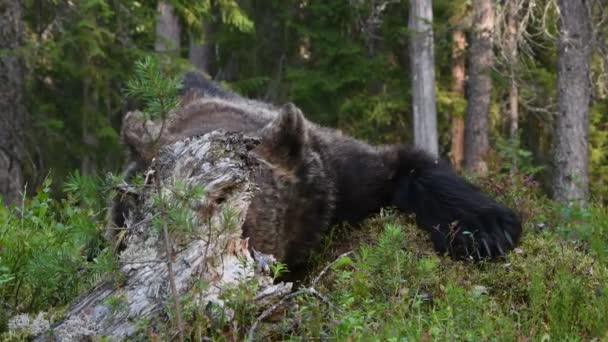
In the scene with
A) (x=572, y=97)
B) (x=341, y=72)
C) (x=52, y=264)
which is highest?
(x=341, y=72)

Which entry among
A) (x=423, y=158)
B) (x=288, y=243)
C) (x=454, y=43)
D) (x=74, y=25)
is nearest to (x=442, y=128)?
(x=454, y=43)

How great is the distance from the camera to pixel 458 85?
68.1ft

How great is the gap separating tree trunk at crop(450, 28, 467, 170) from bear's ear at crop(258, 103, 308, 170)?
1553 cm

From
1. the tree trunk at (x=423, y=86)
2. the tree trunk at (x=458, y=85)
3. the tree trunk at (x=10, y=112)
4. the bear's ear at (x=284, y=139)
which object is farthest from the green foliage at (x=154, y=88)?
the tree trunk at (x=458, y=85)

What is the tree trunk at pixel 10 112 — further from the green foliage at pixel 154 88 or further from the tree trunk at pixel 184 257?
the green foliage at pixel 154 88

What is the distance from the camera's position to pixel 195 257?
355 cm

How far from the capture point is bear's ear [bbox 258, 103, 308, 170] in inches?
191

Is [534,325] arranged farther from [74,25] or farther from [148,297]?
[74,25]

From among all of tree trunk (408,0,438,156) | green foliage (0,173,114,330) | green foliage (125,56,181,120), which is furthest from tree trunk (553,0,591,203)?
green foliage (125,56,181,120)

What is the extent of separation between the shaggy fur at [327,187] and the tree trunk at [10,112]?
519 cm

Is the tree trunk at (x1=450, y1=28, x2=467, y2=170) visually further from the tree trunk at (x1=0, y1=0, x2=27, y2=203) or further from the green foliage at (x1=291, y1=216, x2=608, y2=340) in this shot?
the green foliage at (x1=291, y1=216, x2=608, y2=340)

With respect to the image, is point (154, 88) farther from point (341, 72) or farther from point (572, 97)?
point (341, 72)

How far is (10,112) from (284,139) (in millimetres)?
7135

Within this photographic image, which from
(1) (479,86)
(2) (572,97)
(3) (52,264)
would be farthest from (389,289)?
(1) (479,86)
